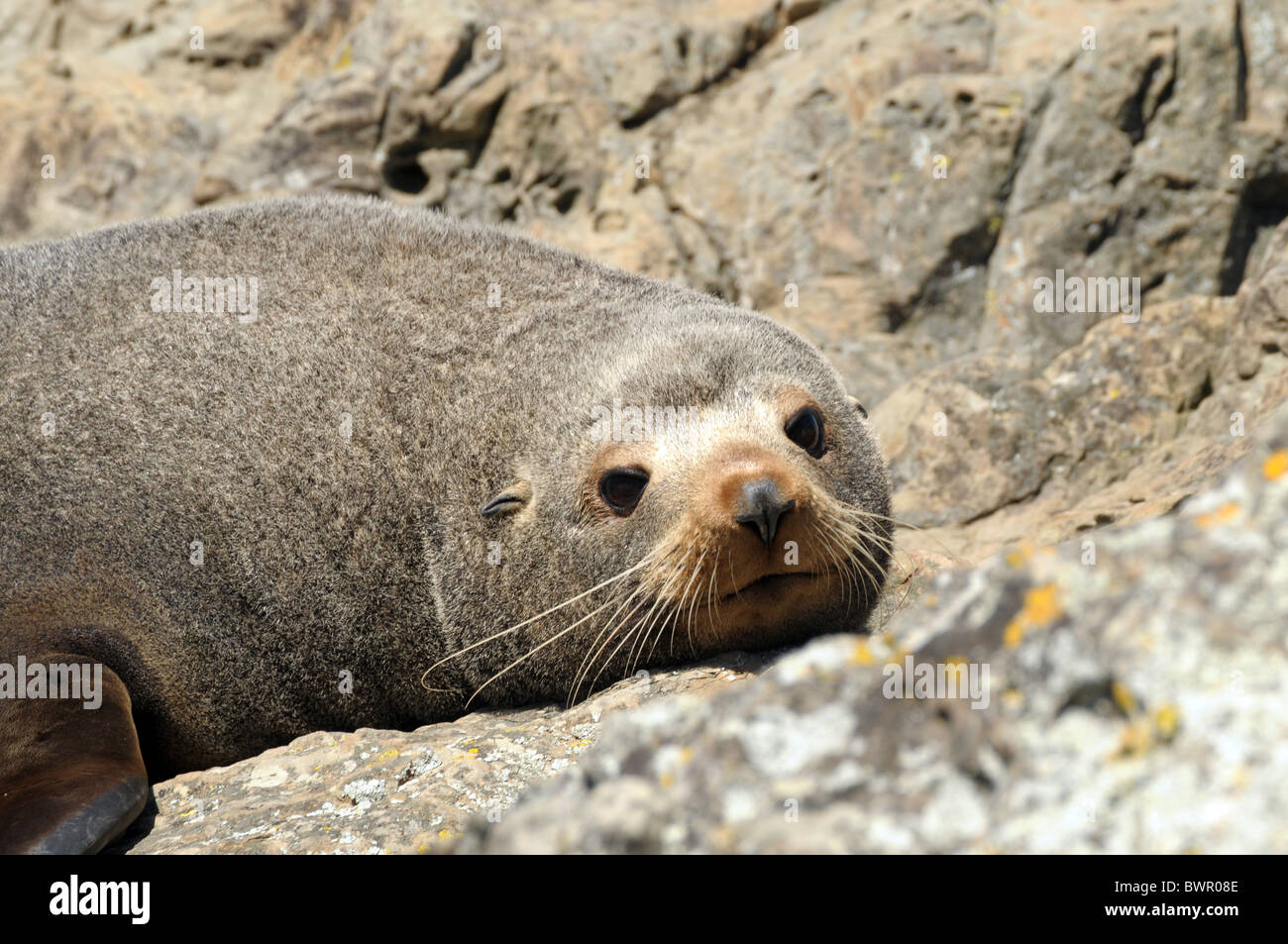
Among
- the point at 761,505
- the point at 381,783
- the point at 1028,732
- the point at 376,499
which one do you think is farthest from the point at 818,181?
the point at 1028,732

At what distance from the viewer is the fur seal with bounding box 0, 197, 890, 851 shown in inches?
183

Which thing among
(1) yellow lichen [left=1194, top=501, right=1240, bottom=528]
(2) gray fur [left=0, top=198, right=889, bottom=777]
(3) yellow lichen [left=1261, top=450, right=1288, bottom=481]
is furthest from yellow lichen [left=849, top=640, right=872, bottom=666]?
(2) gray fur [left=0, top=198, right=889, bottom=777]

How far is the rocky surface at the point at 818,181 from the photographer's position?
18.5 feet

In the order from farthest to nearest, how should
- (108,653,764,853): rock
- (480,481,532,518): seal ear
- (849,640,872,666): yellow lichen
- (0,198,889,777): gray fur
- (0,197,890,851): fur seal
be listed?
(480,481,532,518): seal ear
(0,198,889,777): gray fur
(0,197,890,851): fur seal
(108,653,764,853): rock
(849,640,872,666): yellow lichen

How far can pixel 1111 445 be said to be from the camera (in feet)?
22.3

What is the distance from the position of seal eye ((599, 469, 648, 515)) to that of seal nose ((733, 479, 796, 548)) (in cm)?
60

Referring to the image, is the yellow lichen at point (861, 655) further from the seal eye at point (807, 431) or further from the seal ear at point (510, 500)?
the seal ear at point (510, 500)

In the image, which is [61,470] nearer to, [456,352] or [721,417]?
[456,352]

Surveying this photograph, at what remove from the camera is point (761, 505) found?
13.6 feet

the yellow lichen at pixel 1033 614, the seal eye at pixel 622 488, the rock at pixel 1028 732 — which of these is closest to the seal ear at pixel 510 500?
the seal eye at pixel 622 488

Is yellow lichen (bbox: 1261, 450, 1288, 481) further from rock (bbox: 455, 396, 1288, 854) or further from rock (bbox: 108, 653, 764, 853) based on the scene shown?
rock (bbox: 108, 653, 764, 853)

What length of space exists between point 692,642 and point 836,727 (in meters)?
2.90

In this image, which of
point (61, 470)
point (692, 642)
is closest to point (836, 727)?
point (692, 642)

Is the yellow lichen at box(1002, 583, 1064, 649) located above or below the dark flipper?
above
